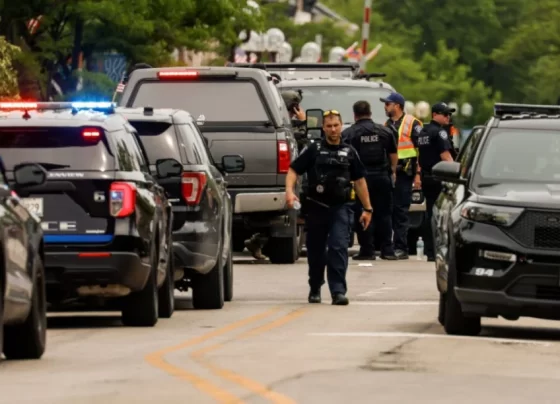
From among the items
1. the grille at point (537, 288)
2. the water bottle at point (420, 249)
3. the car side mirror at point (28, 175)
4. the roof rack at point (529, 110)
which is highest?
the roof rack at point (529, 110)

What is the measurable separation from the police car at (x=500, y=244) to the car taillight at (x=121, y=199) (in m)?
2.29

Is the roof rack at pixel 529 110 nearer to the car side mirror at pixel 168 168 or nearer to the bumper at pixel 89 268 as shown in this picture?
the car side mirror at pixel 168 168

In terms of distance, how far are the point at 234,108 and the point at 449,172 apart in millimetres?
8046

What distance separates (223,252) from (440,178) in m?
3.34

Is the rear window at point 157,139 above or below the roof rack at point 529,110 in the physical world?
below

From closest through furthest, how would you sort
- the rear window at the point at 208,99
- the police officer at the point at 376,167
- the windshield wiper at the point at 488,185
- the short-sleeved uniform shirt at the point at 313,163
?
the windshield wiper at the point at 488,185 → the short-sleeved uniform shirt at the point at 313,163 → the rear window at the point at 208,99 → the police officer at the point at 376,167

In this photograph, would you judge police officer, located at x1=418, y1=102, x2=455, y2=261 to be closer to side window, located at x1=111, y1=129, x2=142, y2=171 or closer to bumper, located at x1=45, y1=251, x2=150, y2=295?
side window, located at x1=111, y1=129, x2=142, y2=171

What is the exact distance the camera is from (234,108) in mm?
23938

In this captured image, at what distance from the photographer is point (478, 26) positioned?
125 m

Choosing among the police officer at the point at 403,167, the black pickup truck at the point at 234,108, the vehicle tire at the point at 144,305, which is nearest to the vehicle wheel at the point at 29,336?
the vehicle tire at the point at 144,305

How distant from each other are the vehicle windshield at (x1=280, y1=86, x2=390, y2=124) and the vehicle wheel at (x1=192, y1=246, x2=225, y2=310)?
35.2 ft

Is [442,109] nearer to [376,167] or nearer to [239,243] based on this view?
[376,167]

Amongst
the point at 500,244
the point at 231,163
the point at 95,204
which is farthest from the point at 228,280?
the point at 500,244

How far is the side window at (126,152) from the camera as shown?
15.9 metres
